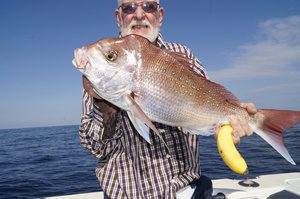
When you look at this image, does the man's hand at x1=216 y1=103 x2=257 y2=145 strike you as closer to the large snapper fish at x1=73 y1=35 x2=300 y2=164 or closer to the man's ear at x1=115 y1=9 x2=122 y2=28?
the large snapper fish at x1=73 y1=35 x2=300 y2=164

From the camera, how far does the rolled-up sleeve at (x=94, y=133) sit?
2.64m

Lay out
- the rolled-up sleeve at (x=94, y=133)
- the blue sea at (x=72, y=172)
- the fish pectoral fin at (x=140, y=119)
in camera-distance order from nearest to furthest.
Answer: the fish pectoral fin at (x=140, y=119), the rolled-up sleeve at (x=94, y=133), the blue sea at (x=72, y=172)

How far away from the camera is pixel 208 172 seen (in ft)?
38.8

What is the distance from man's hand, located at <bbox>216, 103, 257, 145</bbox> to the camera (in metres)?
2.51

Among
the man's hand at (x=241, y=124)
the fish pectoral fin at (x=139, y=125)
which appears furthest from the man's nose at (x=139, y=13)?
the man's hand at (x=241, y=124)

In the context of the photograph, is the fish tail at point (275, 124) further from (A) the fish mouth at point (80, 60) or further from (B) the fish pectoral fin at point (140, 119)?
(A) the fish mouth at point (80, 60)

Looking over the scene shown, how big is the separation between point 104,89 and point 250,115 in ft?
4.67

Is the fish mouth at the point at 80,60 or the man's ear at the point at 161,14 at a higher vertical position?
the man's ear at the point at 161,14

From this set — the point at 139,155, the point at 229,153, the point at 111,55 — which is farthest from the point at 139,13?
the point at 229,153

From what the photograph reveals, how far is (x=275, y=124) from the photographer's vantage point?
2.48 meters

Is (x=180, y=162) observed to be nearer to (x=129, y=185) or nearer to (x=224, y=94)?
(x=129, y=185)

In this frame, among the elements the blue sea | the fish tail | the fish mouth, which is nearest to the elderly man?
the fish mouth

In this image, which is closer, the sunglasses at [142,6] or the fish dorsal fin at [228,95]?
the fish dorsal fin at [228,95]

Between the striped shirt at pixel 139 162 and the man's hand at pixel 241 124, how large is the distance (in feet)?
2.23
